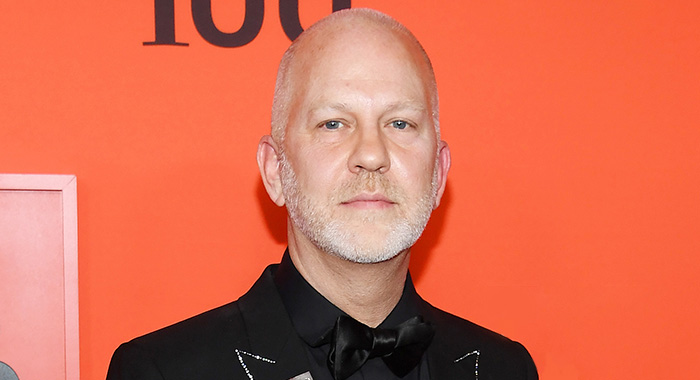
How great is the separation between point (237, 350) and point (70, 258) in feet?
2.10

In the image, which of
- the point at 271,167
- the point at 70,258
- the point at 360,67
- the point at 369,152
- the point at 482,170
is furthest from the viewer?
the point at 482,170

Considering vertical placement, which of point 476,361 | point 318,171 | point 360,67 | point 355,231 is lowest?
point 476,361

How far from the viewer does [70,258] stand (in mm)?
2252

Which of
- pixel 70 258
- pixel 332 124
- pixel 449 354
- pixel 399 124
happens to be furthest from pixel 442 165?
pixel 70 258

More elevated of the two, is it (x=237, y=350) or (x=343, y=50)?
(x=343, y=50)

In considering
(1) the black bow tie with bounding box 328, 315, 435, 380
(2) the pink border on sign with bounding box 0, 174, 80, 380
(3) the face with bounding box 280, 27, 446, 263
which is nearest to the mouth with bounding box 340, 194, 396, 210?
(3) the face with bounding box 280, 27, 446, 263

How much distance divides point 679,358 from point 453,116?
3.38ft

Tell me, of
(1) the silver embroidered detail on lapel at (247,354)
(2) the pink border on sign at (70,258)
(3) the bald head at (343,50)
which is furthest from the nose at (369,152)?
(2) the pink border on sign at (70,258)

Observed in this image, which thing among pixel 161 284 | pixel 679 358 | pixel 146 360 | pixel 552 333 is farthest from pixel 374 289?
pixel 679 358

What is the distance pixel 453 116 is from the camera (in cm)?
260

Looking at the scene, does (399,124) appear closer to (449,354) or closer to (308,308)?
(308,308)

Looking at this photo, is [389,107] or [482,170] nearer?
[389,107]

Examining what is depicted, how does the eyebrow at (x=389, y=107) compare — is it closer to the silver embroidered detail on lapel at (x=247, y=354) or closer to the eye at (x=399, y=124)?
the eye at (x=399, y=124)

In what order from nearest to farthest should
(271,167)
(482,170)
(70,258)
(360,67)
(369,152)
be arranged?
(369,152)
(360,67)
(271,167)
(70,258)
(482,170)
